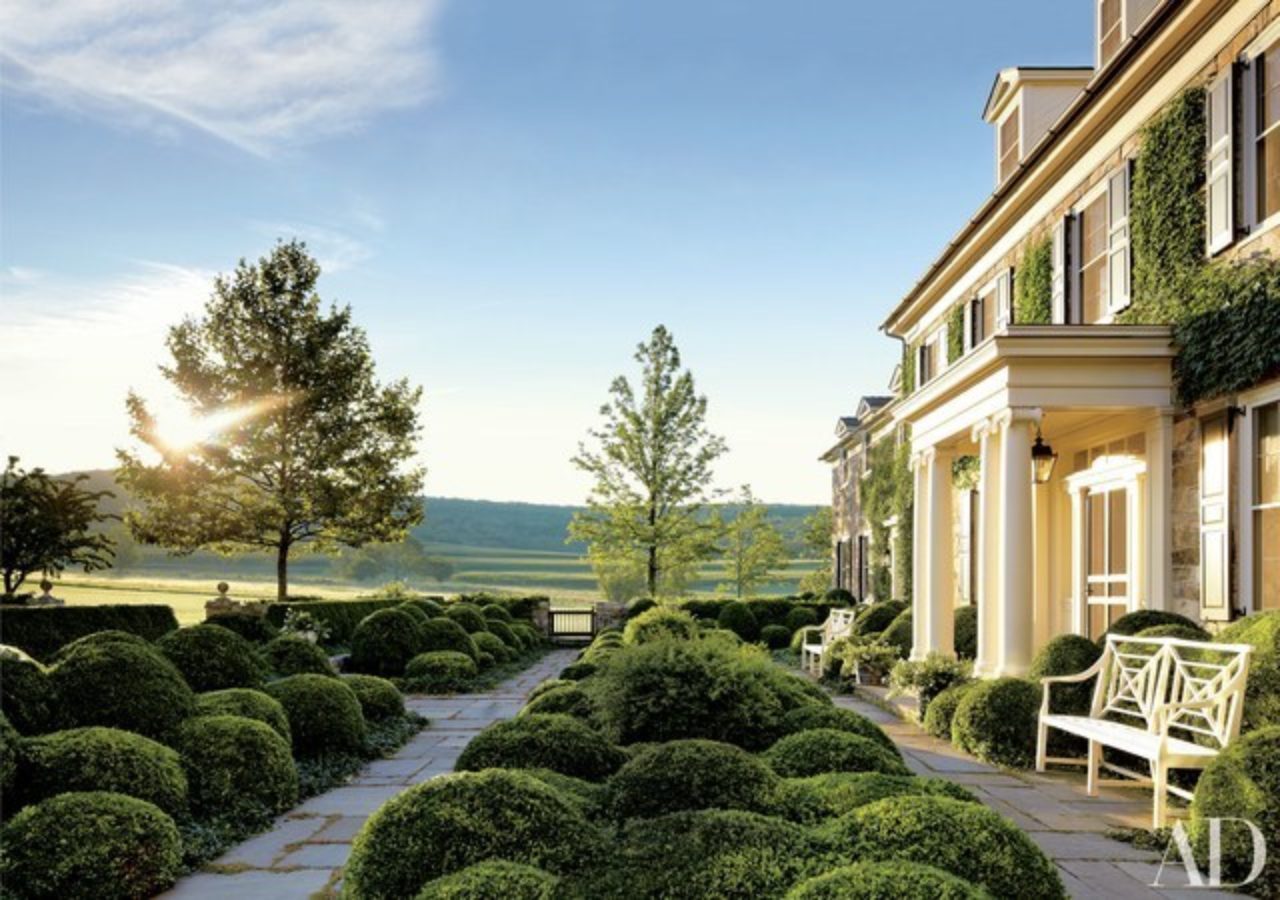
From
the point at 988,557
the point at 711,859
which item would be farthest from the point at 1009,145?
the point at 711,859

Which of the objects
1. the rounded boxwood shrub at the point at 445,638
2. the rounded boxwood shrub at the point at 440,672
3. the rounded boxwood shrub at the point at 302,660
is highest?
the rounded boxwood shrub at the point at 302,660

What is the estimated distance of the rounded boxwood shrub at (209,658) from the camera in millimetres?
9586

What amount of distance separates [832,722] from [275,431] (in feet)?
95.7

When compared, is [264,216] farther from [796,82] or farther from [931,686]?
[931,686]

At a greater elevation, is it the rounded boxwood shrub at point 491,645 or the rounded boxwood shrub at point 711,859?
the rounded boxwood shrub at point 711,859

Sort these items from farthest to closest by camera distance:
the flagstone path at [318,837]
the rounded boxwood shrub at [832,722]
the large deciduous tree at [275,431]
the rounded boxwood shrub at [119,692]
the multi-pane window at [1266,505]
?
the large deciduous tree at [275,431] → the multi-pane window at [1266,505] → the rounded boxwood shrub at [119,692] → the rounded boxwood shrub at [832,722] → the flagstone path at [318,837]

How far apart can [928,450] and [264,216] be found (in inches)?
324

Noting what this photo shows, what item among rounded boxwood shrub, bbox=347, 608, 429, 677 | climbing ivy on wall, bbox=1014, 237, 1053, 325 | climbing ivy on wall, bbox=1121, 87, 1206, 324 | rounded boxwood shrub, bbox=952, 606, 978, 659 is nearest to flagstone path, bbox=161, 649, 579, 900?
rounded boxwood shrub, bbox=347, 608, 429, 677

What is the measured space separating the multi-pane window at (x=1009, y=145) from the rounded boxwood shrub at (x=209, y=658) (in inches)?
483

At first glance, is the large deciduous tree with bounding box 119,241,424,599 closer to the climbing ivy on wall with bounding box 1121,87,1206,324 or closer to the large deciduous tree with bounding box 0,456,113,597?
the large deciduous tree with bounding box 0,456,113,597

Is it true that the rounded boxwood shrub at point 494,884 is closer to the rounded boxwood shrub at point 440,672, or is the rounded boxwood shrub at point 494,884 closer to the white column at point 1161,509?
the white column at point 1161,509

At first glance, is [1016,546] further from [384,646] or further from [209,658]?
[384,646]

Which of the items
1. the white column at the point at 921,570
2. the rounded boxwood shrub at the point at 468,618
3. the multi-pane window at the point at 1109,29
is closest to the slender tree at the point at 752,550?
the rounded boxwood shrub at the point at 468,618

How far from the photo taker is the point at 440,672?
683 inches
